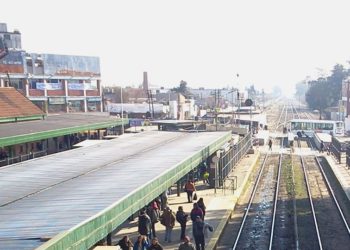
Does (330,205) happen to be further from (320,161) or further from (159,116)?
(159,116)

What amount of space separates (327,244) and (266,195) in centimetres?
899

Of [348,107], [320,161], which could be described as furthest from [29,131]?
[348,107]

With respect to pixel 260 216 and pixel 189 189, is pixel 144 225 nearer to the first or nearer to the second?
pixel 189 189

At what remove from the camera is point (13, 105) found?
34.1 metres

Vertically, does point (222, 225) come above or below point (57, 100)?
below

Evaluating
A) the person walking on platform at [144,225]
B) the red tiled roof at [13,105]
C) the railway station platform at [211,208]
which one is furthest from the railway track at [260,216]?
the red tiled roof at [13,105]

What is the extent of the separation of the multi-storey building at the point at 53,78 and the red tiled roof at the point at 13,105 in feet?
65.3

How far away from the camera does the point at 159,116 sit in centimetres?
7800

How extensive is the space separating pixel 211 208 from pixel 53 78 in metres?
47.0

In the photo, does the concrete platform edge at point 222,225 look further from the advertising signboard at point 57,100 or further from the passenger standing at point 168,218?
the advertising signboard at point 57,100

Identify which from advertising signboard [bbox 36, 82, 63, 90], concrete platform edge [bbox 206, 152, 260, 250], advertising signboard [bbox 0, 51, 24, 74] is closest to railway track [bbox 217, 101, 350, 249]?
concrete platform edge [bbox 206, 152, 260, 250]

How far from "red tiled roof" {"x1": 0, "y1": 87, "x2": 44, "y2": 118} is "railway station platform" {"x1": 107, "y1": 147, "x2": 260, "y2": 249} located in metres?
13.6

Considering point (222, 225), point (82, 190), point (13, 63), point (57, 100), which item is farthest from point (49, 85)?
point (82, 190)

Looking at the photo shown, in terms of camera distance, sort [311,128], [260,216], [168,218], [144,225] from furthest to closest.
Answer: [311,128] < [260,216] < [168,218] < [144,225]
